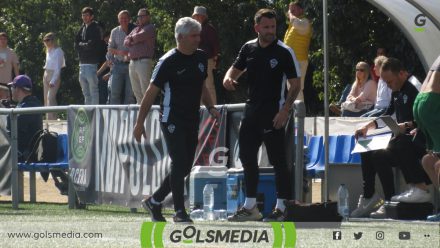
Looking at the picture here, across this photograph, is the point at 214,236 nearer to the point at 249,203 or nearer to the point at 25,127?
the point at 249,203

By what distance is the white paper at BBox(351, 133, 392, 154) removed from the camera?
1403cm

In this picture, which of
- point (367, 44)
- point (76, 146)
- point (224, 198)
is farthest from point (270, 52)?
point (367, 44)

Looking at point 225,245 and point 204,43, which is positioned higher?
point 204,43

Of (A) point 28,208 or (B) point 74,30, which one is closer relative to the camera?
(A) point 28,208

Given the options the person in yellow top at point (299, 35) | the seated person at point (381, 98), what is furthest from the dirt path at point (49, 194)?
the seated person at point (381, 98)

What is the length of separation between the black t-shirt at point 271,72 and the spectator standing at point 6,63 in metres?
11.6

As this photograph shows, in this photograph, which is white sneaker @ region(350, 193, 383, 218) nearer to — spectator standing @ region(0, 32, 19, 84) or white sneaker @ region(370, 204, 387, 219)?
white sneaker @ region(370, 204, 387, 219)

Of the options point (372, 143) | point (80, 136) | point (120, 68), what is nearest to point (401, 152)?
point (372, 143)

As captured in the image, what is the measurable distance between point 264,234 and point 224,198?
11.9ft

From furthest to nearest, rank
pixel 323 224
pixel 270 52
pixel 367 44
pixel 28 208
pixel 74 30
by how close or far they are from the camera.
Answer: pixel 74 30 → pixel 367 44 → pixel 28 208 → pixel 270 52 → pixel 323 224

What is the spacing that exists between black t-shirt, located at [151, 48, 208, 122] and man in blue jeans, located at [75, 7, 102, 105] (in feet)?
29.6

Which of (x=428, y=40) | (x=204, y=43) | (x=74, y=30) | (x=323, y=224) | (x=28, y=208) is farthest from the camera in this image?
(x=74, y=30)

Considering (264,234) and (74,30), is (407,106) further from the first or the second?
(74,30)

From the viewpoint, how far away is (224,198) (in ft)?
45.1
